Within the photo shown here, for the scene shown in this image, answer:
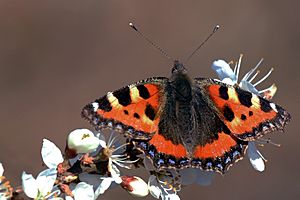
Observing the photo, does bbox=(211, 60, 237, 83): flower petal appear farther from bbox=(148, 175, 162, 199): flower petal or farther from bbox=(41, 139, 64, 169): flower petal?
bbox=(41, 139, 64, 169): flower petal

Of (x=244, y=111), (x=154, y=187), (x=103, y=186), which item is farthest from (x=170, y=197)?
(x=244, y=111)

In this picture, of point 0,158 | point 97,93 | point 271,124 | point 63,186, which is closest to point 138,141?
point 63,186

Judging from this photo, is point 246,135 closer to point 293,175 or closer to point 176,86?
point 176,86

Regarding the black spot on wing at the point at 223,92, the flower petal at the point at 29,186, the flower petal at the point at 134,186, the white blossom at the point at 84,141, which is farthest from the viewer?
the black spot on wing at the point at 223,92

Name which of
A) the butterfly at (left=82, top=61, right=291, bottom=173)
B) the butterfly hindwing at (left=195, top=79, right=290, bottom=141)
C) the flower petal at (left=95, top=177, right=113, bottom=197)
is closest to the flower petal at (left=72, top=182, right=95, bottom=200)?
the flower petal at (left=95, top=177, right=113, bottom=197)

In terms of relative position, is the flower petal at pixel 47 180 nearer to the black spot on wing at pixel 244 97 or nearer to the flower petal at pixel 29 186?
the flower petal at pixel 29 186

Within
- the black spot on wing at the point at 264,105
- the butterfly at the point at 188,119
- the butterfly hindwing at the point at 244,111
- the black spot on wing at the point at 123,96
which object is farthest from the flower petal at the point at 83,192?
the black spot on wing at the point at 264,105
